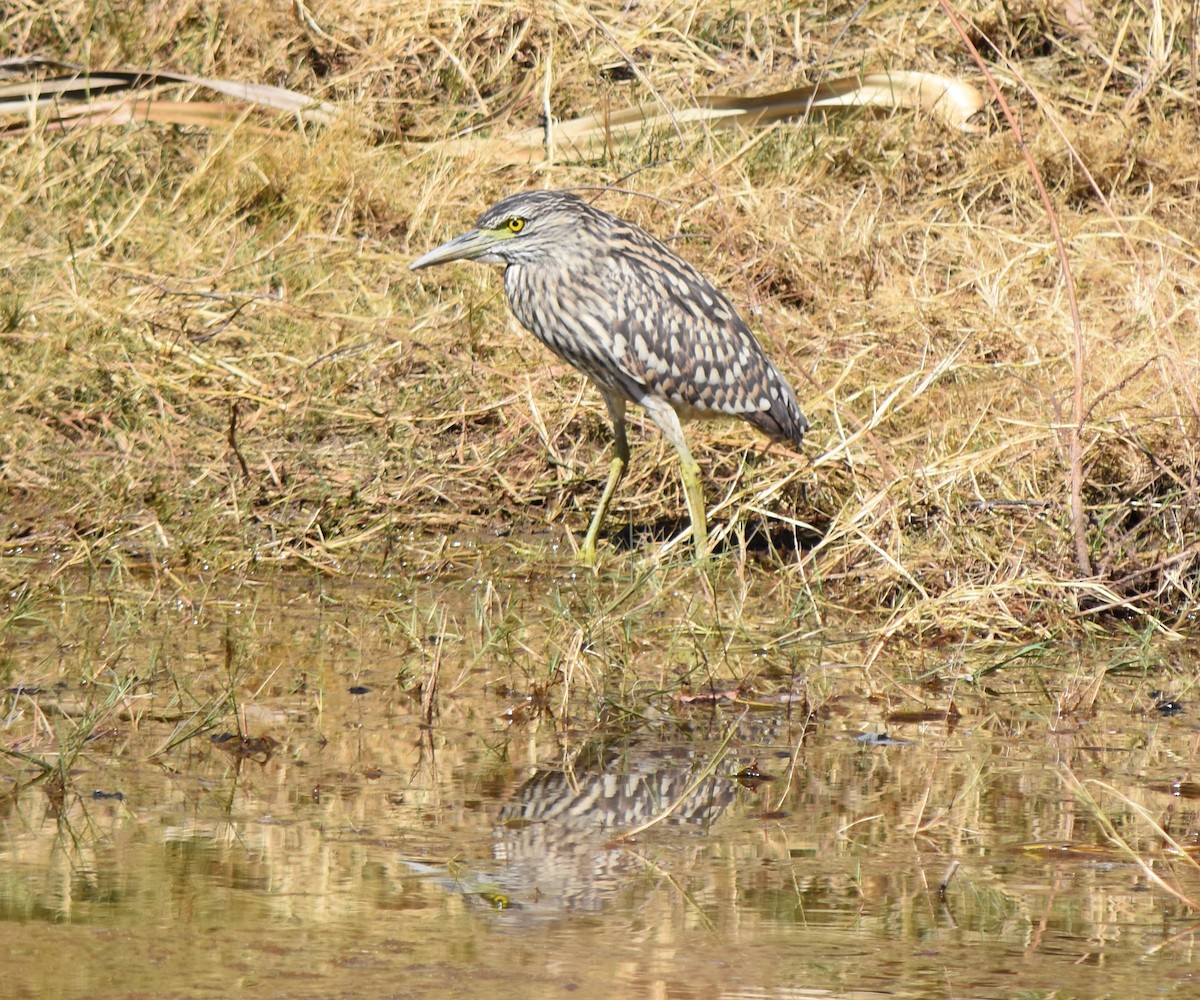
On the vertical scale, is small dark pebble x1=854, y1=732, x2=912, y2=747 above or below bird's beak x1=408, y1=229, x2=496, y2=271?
below

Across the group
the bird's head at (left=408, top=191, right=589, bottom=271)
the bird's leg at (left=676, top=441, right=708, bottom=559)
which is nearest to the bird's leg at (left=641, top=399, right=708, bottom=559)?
the bird's leg at (left=676, top=441, right=708, bottom=559)

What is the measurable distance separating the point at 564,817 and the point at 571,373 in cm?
353

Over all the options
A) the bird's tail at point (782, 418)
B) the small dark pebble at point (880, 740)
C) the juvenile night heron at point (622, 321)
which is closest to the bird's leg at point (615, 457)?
the juvenile night heron at point (622, 321)

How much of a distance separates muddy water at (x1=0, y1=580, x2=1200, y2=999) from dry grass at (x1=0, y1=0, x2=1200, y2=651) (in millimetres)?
619

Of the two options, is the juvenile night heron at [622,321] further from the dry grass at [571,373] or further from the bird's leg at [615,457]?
the dry grass at [571,373]

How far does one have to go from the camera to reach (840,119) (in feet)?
27.5

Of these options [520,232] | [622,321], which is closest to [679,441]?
[622,321]

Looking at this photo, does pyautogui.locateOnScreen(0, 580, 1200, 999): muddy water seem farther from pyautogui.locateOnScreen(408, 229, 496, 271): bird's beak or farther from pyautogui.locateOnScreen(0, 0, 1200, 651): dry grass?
pyautogui.locateOnScreen(408, 229, 496, 271): bird's beak

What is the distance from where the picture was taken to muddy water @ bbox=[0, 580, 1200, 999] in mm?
2744

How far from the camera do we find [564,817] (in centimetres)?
349

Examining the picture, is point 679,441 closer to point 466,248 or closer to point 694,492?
point 694,492

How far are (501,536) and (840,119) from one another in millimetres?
3206

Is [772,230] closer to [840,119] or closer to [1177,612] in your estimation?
[840,119]

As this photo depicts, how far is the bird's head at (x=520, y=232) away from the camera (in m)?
5.94
